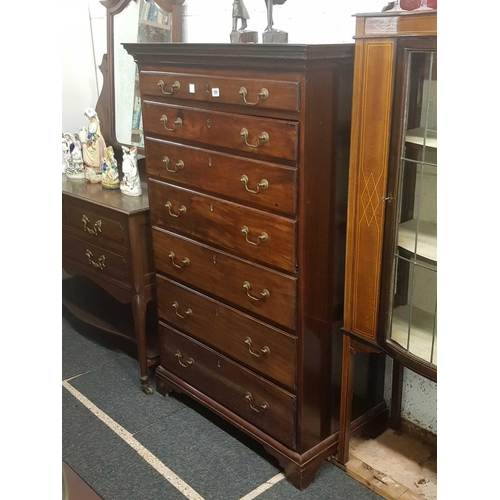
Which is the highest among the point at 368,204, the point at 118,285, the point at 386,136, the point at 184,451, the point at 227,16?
the point at 227,16

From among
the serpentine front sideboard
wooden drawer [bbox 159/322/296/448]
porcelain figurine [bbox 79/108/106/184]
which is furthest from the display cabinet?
porcelain figurine [bbox 79/108/106/184]

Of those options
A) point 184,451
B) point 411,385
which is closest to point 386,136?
point 411,385

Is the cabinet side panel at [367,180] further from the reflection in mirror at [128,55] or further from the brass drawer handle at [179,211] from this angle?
the reflection in mirror at [128,55]

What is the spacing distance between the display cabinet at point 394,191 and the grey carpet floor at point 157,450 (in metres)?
0.60

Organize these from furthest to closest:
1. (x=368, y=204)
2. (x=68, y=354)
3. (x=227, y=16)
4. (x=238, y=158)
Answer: (x=68, y=354) → (x=227, y=16) → (x=238, y=158) → (x=368, y=204)

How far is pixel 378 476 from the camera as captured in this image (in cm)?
210

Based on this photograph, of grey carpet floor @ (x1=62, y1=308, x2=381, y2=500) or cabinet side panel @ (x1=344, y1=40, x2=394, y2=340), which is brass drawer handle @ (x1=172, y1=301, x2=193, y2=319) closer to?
grey carpet floor @ (x1=62, y1=308, x2=381, y2=500)

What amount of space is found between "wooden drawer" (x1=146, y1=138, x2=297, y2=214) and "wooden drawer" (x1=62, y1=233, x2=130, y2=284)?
48 cm

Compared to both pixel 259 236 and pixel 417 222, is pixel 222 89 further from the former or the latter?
pixel 417 222

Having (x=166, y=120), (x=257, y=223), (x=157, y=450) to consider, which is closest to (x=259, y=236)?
(x=257, y=223)
